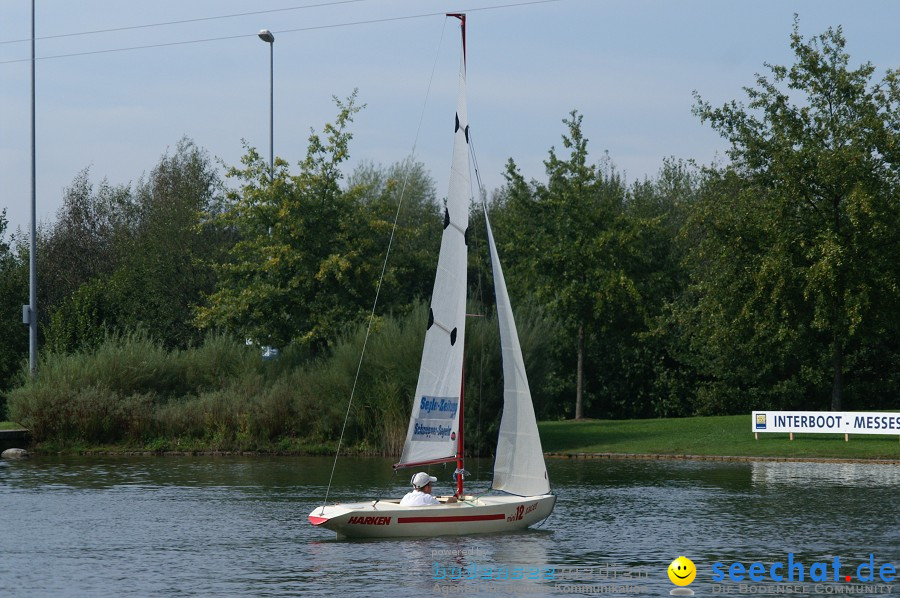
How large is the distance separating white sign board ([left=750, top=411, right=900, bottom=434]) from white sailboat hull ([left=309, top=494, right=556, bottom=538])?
79.3 feet

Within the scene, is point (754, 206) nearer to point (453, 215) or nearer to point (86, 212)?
point (453, 215)

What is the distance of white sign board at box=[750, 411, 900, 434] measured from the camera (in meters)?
46.5

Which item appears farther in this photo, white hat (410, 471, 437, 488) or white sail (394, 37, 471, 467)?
white sail (394, 37, 471, 467)

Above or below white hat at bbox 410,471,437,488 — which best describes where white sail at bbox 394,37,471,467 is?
above

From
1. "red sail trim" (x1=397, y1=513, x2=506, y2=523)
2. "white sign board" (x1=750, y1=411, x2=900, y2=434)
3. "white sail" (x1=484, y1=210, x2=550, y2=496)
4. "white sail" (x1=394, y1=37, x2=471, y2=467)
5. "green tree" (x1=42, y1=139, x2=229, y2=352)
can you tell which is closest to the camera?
"red sail trim" (x1=397, y1=513, x2=506, y2=523)

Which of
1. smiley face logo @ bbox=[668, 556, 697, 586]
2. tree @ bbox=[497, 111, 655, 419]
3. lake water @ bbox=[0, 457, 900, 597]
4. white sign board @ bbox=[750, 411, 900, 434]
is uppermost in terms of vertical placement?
tree @ bbox=[497, 111, 655, 419]

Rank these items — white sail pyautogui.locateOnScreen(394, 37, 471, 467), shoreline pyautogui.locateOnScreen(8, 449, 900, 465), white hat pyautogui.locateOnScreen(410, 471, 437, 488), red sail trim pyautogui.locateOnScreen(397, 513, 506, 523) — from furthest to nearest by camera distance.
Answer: shoreline pyautogui.locateOnScreen(8, 449, 900, 465) → white sail pyautogui.locateOnScreen(394, 37, 471, 467) → white hat pyautogui.locateOnScreen(410, 471, 437, 488) → red sail trim pyautogui.locateOnScreen(397, 513, 506, 523)

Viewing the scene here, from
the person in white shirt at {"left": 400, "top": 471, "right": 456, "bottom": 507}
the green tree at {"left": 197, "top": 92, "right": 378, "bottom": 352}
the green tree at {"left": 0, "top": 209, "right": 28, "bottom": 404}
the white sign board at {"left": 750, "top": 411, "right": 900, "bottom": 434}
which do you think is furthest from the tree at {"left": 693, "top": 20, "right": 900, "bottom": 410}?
the green tree at {"left": 0, "top": 209, "right": 28, "bottom": 404}

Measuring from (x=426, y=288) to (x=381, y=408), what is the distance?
1817 centimetres

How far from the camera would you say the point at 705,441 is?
48.7 m

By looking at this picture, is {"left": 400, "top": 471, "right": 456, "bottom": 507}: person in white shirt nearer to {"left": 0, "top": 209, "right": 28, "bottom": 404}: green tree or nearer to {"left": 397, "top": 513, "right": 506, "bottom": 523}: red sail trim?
{"left": 397, "top": 513, "right": 506, "bottom": 523}: red sail trim

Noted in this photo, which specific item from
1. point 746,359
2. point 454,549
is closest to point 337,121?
point 746,359

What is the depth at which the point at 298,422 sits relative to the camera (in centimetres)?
5097

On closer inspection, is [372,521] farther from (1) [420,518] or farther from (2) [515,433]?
(2) [515,433]
